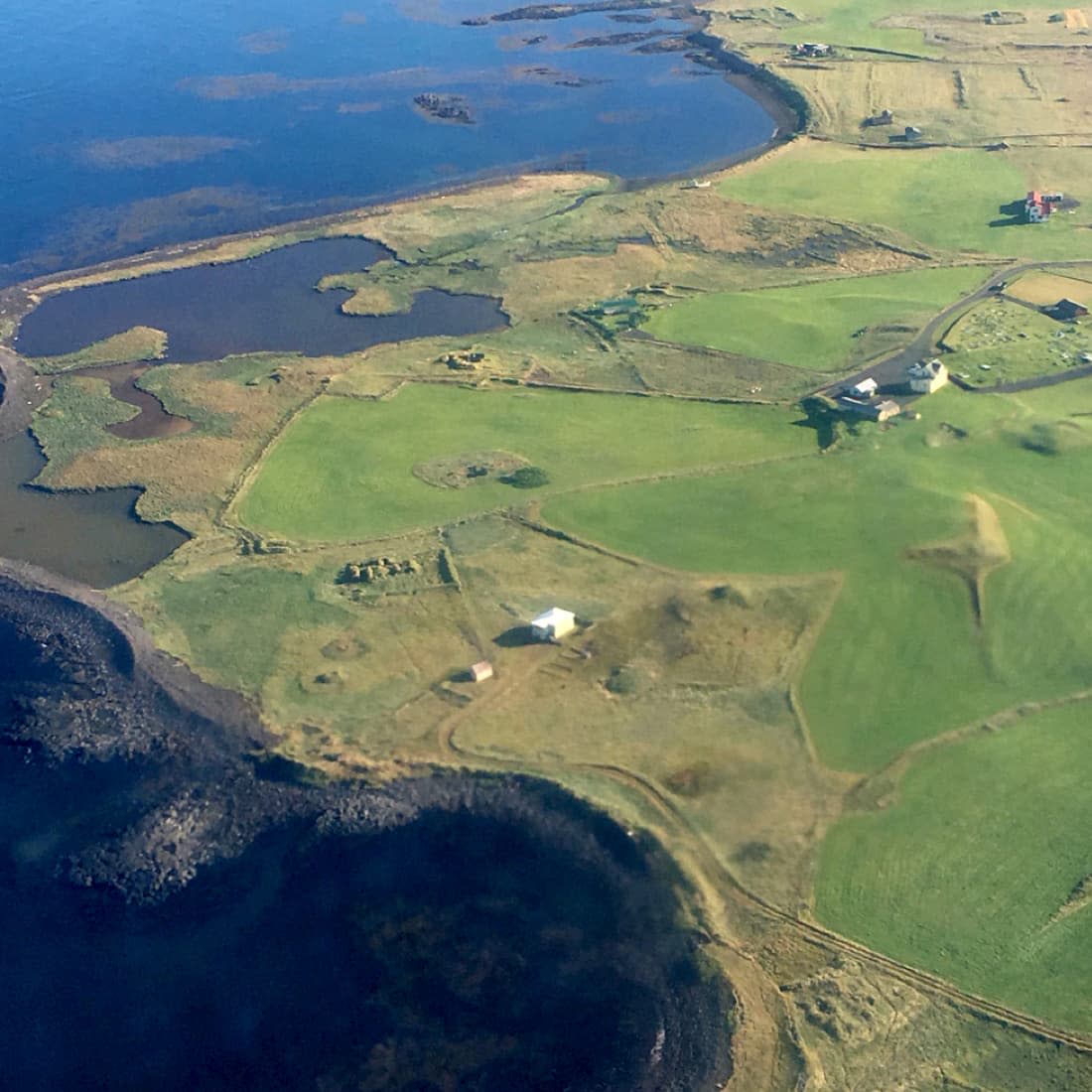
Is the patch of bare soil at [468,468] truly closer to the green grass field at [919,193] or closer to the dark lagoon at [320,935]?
the dark lagoon at [320,935]

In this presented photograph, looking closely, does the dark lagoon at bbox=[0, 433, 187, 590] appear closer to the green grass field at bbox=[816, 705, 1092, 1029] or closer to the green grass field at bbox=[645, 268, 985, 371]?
the green grass field at bbox=[645, 268, 985, 371]

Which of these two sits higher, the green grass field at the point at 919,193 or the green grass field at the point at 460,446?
the green grass field at the point at 919,193

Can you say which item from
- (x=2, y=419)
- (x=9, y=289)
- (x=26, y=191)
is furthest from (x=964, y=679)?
(x=26, y=191)

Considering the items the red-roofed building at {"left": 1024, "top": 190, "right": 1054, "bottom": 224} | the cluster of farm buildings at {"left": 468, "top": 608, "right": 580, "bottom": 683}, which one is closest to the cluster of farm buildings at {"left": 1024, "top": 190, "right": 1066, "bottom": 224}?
the red-roofed building at {"left": 1024, "top": 190, "right": 1054, "bottom": 224}

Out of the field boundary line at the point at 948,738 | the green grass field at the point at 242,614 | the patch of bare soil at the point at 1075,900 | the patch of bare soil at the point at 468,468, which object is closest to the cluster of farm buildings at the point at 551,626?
the green grass field at the point at 242,614

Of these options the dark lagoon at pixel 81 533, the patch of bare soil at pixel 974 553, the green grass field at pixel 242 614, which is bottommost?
the dark lagoon at pixel 81 533
